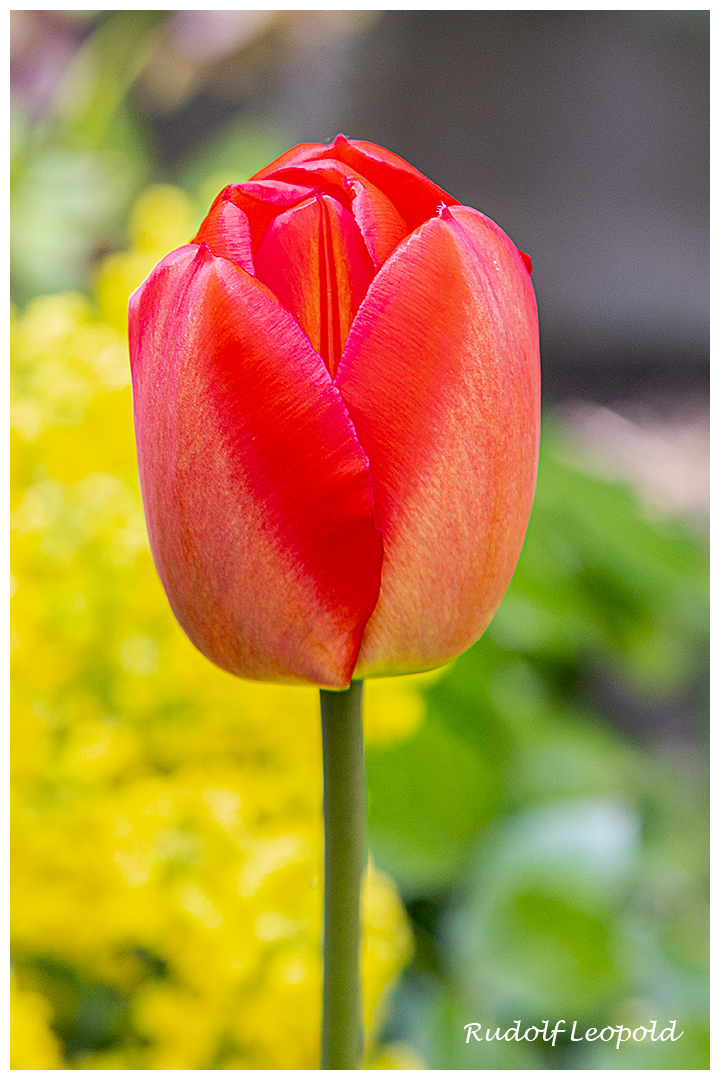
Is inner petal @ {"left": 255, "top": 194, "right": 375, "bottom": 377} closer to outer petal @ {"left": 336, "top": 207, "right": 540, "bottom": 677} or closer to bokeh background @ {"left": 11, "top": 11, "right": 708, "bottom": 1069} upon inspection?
outer petal @ {"left": 336, "top": 207, "right": 540, "bottom": 677}

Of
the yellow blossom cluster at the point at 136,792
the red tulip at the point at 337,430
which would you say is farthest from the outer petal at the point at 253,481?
the yellow blossom cluster at the point at 136,792

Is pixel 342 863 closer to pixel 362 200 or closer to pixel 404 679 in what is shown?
pixel 362 200

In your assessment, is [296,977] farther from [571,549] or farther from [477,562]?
[571,549]

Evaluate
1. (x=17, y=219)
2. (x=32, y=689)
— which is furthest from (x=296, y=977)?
(x=17, y=219)

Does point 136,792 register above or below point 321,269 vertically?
below

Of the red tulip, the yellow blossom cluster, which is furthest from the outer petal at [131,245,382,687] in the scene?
the yellow blossom cluster

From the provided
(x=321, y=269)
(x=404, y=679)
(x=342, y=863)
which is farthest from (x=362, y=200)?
(x=404, y=679)

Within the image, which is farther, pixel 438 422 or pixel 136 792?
pixel 136 792

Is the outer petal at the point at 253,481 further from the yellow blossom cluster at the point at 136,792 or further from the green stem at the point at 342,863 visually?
the yellow blossom cluster at the point at 136,792
